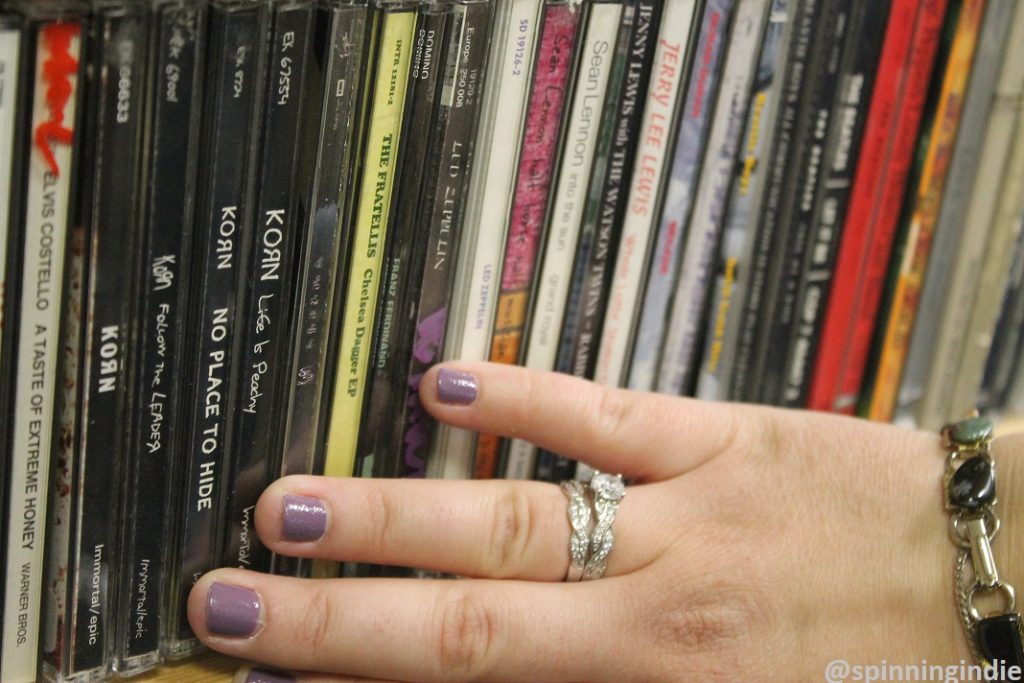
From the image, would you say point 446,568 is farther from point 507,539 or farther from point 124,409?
point 124,409

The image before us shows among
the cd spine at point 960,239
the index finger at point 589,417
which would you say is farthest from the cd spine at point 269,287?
the cd spine at point 960,239

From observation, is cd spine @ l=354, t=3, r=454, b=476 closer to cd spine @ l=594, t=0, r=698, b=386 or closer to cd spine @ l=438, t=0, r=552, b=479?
cd spine @ l=438, t=0, r=552, b=479

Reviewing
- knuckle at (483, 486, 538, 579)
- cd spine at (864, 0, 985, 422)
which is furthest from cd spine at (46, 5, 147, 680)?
cd spine at (864, 0, 985, 422)

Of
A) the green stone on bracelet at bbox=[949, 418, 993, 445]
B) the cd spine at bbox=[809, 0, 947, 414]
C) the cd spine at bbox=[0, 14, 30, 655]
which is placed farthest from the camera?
the cd spine at bbox=[809, 0, 947, 414]

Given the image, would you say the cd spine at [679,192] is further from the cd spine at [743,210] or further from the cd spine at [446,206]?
the cd spine at [446,206]

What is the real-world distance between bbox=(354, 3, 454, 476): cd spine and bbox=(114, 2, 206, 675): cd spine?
125mm

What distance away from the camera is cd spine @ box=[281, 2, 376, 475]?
550 mm

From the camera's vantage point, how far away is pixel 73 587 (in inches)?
22.6

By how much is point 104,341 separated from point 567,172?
0.31 metres

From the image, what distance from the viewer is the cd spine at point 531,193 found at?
632 millimetres

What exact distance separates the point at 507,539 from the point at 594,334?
18 centimetres

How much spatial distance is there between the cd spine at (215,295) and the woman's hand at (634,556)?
3cm

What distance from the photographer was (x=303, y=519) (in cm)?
61

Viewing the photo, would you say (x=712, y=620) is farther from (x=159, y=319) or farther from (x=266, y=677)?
(x=159, y=319)
